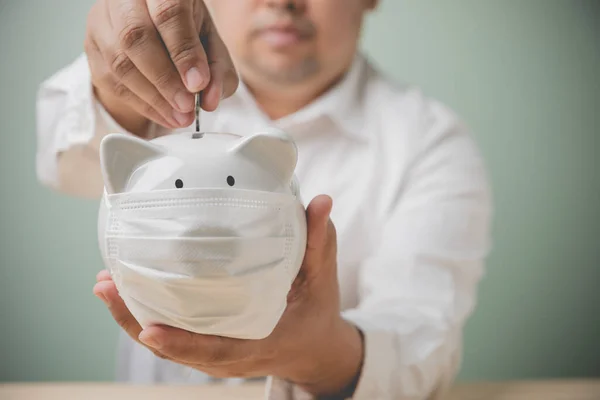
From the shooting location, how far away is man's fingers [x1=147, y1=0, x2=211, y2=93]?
74cm

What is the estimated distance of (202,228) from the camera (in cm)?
63

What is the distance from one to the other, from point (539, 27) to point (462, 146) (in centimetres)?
93

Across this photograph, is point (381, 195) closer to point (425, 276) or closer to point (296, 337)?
point (425, 276)

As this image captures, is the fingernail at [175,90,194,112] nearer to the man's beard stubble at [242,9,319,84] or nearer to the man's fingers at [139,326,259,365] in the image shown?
the man's fingers at [139,326,259,365]

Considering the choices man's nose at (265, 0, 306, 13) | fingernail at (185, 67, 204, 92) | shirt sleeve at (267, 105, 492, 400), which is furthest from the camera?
man's nose at (265, 0, 306, 13)

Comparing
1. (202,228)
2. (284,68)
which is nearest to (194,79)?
(202,228)

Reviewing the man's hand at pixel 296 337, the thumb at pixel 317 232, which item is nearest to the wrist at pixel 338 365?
the man's hand at pixel 296 337

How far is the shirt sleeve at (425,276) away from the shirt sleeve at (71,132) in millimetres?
514

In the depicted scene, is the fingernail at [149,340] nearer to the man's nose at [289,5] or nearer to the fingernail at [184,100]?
the fingernail at [184,100]

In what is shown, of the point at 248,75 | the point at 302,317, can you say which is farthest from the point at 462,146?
the point at 302,317

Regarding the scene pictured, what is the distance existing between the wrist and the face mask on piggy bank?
0.23 metres

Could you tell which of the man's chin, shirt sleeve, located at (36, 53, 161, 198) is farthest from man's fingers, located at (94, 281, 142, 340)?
the man's chin

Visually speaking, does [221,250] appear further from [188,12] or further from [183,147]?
[188,12]

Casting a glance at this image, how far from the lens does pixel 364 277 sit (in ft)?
4.27
